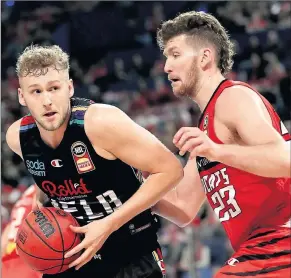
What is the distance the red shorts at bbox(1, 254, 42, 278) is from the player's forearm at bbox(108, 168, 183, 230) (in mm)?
1336

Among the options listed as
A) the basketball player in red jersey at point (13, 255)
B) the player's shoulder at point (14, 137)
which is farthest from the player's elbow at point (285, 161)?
the basketball player in red jersey at point (13, 255)

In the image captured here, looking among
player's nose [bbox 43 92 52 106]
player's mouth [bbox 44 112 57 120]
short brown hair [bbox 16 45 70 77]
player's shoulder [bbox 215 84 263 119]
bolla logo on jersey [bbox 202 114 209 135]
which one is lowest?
bolla logo on jersey [bbox 202 114 209 135]

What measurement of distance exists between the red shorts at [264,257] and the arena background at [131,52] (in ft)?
22.7

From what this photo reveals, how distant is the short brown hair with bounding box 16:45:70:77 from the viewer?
3.46 meters

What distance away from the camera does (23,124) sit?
12.4ft

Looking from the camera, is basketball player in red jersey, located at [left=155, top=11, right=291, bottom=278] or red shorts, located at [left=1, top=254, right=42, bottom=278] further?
red shorts, located at [left=1, top=254, right=42, bottom=278]

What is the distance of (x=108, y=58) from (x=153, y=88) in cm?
187

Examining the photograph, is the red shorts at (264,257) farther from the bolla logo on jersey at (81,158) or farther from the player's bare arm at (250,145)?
the bolla logo on jersey at (81,158)

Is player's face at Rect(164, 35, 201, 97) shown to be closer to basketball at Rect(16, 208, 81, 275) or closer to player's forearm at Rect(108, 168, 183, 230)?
player's forearm at Rect(108, 168, 183, 230)

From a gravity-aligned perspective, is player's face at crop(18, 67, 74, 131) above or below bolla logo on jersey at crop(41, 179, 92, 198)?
above

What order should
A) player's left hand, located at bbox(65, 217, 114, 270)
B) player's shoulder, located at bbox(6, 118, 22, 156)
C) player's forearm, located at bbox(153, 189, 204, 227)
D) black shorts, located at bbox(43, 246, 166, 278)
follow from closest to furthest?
player's left hand, located at bbox(65, 217, 114, 270)
black shorts, located at bbox(43, 246, 166, 278)
player's shoulder, located at bbox(6, 118, 22, 156)
player's forearm, located at bbox(153, 189, 204, 227)

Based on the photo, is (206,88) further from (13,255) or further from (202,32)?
(13,255)

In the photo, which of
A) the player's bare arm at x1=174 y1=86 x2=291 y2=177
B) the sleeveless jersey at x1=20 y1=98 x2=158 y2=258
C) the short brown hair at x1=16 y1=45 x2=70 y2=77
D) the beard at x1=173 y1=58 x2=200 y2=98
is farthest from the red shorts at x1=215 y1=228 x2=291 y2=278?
the short brown hair at x1=16 y1=45 x2=70 y2=77

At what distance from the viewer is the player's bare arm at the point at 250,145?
109 inches
